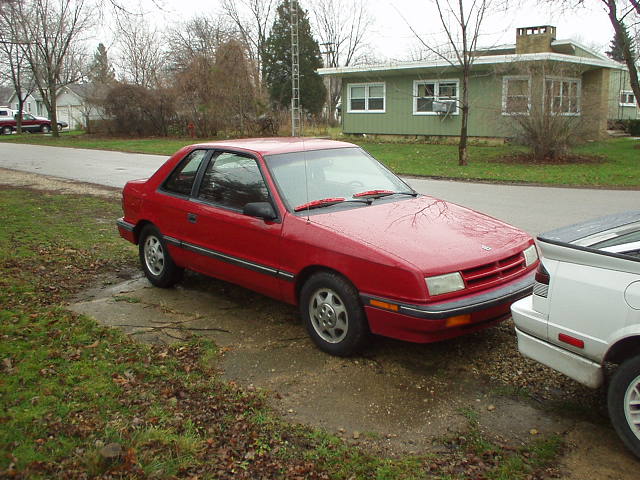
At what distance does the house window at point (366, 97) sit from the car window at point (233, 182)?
86.7 feet

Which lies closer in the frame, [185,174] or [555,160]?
[185,174]

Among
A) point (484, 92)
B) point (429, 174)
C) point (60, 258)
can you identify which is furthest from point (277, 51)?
point (60, 258)

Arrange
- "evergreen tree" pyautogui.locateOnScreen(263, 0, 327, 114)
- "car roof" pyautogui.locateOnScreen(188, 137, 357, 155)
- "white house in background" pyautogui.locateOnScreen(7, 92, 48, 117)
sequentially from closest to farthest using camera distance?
"car roof" pyautogui.locateOnScreen(188, 137, 357, 155), "evergreen tree" pyautogui.locateOnScreen(263, 0, 327, 114), "white house in background" pyautogui.locateOnScreen(7, 92, 48, 117)

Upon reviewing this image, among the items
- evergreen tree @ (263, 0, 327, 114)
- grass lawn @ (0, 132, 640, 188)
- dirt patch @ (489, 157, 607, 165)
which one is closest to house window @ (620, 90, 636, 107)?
grass lawn @ (0, 132, 640, 188)

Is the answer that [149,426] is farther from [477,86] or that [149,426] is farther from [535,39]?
[535,39]

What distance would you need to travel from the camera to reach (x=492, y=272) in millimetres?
4363

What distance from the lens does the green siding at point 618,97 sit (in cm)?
3148

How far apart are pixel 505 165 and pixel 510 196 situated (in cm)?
693

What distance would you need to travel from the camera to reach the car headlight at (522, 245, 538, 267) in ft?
15.6

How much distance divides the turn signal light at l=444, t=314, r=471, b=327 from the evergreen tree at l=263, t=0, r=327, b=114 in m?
46.4

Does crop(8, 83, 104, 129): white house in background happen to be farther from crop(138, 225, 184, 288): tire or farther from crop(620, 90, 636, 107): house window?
crop(138, 225, 184, 288): tire

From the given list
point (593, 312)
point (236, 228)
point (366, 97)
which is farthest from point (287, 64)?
point (593, 312)

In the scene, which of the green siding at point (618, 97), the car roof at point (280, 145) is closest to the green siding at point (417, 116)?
the green siding at point (618, 97)

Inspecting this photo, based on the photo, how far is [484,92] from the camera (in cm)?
2775
